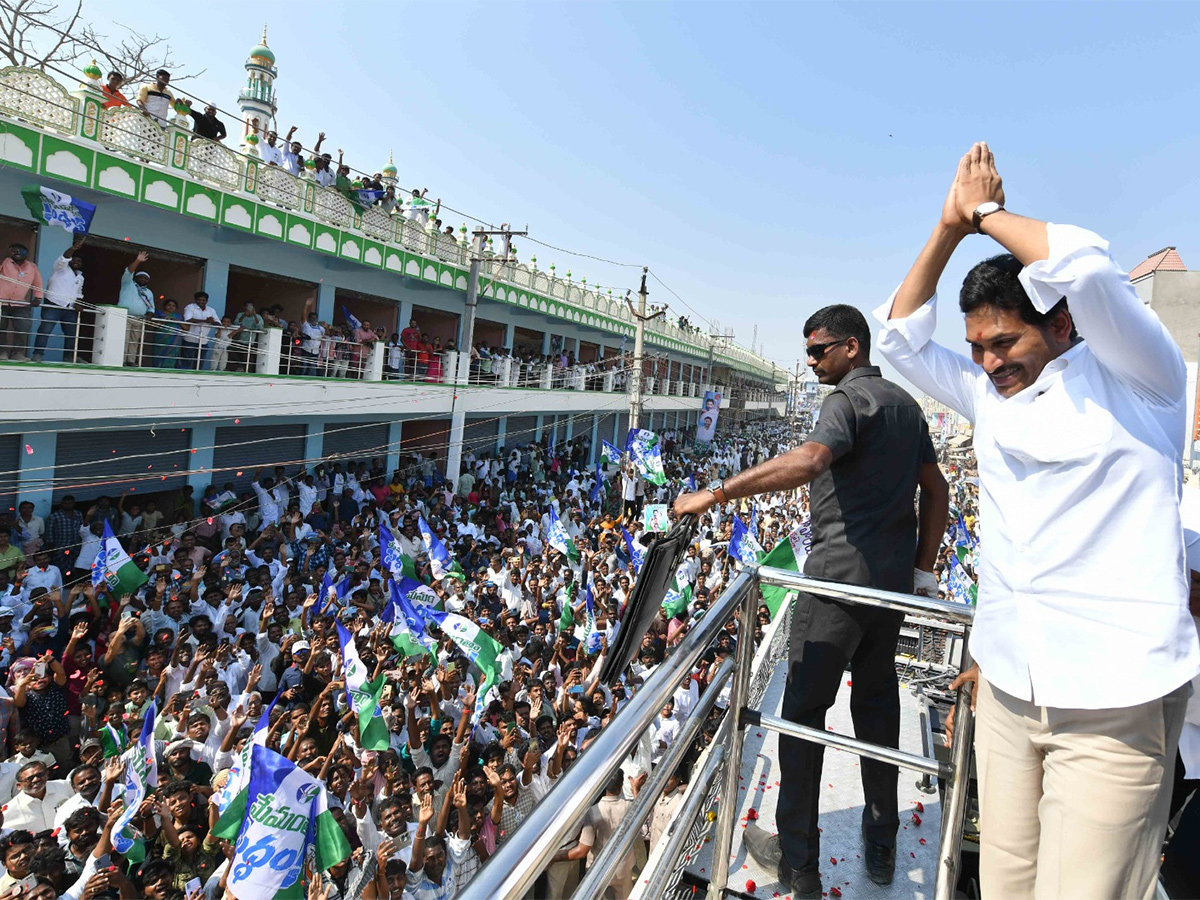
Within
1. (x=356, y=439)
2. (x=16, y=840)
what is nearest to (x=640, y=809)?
(x=16, y=840)

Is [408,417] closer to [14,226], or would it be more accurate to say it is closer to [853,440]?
[14,226]

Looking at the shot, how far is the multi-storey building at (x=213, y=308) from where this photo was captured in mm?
9125

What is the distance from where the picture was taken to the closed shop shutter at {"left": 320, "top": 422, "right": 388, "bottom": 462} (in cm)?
1516

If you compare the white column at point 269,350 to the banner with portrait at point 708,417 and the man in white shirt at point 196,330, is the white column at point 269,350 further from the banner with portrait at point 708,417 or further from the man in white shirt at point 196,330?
the banner with portrait at point 708,417

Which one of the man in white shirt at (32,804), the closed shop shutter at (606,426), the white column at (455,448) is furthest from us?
the closed shop shutter at (606,426)

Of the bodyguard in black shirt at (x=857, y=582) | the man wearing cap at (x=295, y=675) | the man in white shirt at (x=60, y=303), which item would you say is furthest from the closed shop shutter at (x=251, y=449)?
the bodyguard in black shirt at (x=857, y=582)

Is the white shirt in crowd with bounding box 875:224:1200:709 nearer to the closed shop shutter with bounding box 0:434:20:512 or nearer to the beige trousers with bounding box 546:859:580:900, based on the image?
the beige trousers with bounding box 546:859:580:900

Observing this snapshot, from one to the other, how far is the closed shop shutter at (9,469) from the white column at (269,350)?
3.14 m

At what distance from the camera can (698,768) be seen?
1868 millimetres

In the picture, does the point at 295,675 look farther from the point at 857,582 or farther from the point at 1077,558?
the point at 1077,558

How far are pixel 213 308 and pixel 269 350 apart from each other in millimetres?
1805

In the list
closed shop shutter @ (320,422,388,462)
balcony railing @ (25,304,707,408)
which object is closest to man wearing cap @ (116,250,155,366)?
balcony railing @ (25,304,707,408)

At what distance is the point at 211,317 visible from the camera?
Answer: 35.7 ft

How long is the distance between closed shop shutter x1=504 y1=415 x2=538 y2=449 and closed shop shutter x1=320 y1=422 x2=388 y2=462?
5.40m
